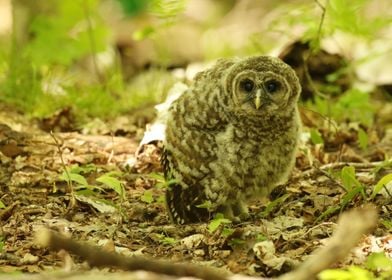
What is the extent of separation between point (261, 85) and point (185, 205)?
2.55 ft

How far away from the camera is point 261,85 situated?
4453 millimetres

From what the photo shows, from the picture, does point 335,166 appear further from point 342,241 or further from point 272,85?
point 342,241

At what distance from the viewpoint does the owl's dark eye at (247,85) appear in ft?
14.7

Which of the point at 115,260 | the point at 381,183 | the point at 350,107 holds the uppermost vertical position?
the point at 350,107

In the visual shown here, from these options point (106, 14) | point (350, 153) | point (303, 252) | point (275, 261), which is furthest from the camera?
point (106, 14)

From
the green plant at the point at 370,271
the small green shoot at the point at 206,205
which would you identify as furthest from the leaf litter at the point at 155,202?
the green plant at the point at 370,271

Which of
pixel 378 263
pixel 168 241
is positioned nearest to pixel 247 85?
pixel 168 241

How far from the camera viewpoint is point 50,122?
6.32m

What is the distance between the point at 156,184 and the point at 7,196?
96 cm

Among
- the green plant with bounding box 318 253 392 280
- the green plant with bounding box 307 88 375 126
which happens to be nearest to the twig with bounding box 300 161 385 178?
the green plant with bounding box 307 88 375 126

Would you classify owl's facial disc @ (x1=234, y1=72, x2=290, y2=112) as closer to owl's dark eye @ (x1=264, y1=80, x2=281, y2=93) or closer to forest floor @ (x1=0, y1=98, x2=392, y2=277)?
owl's dark eye @ (x1=264, y1=80, x2=281, y2=93)

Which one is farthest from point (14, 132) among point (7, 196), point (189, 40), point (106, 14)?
point (106, 14)

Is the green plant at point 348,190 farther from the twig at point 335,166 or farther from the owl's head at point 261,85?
the twig at point 335,166

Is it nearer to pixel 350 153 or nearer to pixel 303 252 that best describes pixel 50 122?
pixel 350 153
